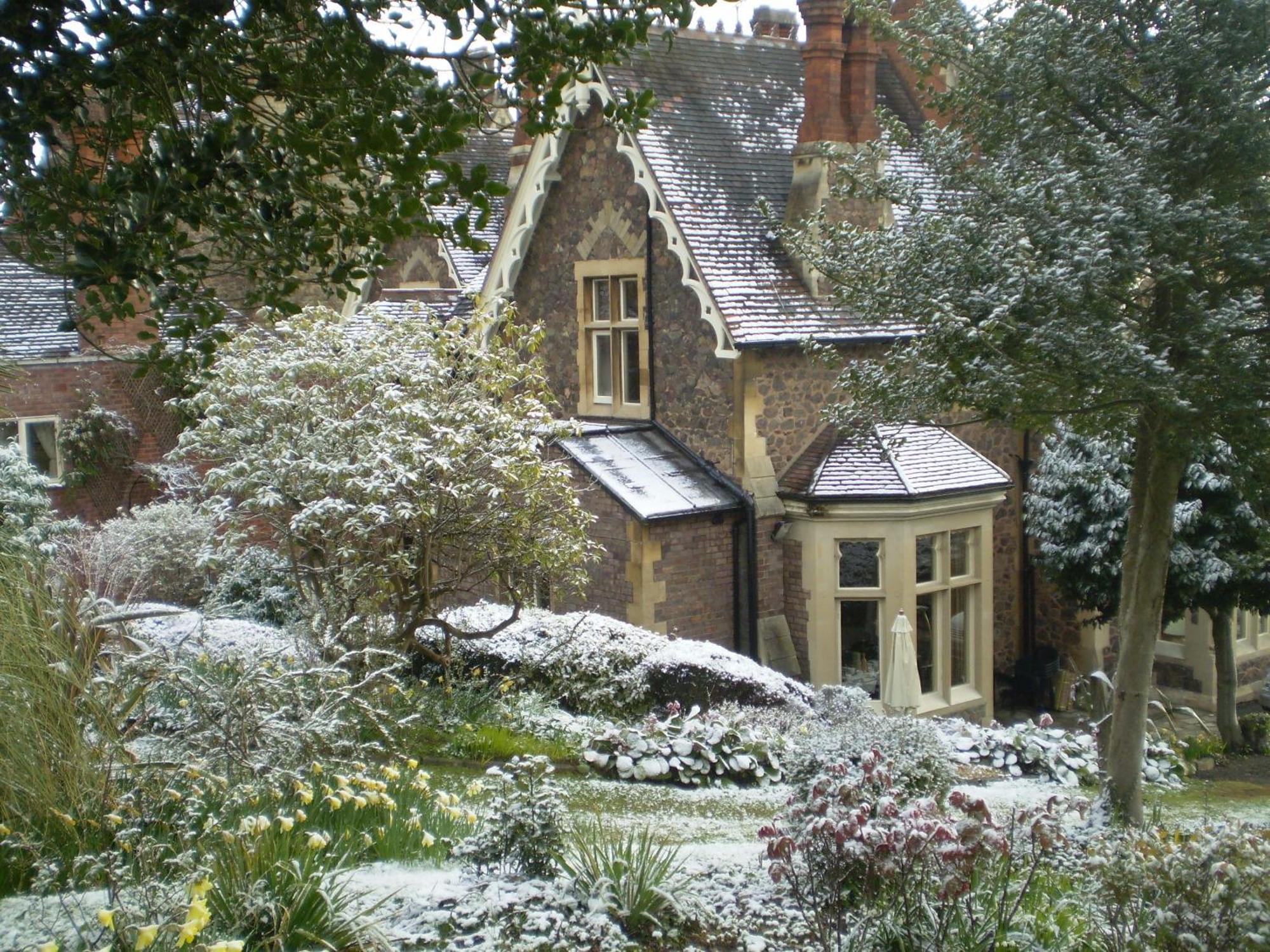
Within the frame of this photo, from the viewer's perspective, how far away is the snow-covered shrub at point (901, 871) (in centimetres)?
501

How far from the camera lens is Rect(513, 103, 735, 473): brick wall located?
50.4ft

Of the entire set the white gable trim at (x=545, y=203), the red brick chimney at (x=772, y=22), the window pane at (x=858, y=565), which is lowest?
the window pane at (x=858, y=565)

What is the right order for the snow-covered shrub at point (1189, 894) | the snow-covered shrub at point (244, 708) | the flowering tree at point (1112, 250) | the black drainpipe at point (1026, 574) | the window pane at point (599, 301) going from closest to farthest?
the snow-covered shrub at point (1189, 894) → the snow-covered shrub at point (244, 708) → the flowering tree at point (1112, 250) → the window pane at point (599, 301) → the black drainpipe at point (1026, 574)

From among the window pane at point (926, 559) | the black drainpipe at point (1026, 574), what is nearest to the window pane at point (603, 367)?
the window pane at point (926, 559)

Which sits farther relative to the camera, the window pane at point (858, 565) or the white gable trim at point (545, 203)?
the window pane at point (858, 565)

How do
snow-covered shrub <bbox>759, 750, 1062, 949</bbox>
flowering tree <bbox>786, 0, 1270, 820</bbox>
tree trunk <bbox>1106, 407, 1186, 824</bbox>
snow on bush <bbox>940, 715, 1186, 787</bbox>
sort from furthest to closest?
snow on bush <bbox>940, 715, 1186, 787</bbox> < tree trunk <bbox>1106, 407, 1186, 824</bbox> < flowering tree <bbox>786, 0, 1270, 820</bbox> < snow-covered shrub <bbox>759, 750, 1062, 949</bbox>

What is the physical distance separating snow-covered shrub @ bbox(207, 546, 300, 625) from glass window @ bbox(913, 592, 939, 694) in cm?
754

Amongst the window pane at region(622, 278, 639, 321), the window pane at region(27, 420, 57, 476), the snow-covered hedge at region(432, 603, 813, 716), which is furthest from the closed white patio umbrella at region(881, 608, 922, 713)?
the window pane at region(27, 420, 57, 476)

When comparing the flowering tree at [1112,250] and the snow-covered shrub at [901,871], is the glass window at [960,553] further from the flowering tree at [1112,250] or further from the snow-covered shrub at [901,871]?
the snow-covered shrub at [901,871]

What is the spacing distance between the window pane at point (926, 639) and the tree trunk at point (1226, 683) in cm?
358

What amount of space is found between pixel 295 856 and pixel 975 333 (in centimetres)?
436

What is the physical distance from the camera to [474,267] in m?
21.4

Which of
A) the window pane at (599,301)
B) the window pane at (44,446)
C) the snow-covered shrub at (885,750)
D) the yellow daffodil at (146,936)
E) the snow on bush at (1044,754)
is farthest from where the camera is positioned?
the window pane at (44,446)

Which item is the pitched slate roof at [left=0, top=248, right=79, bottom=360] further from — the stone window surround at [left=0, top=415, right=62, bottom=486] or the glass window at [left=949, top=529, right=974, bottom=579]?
the glass window at [left=949, top=529, right=974, bottom=579]
